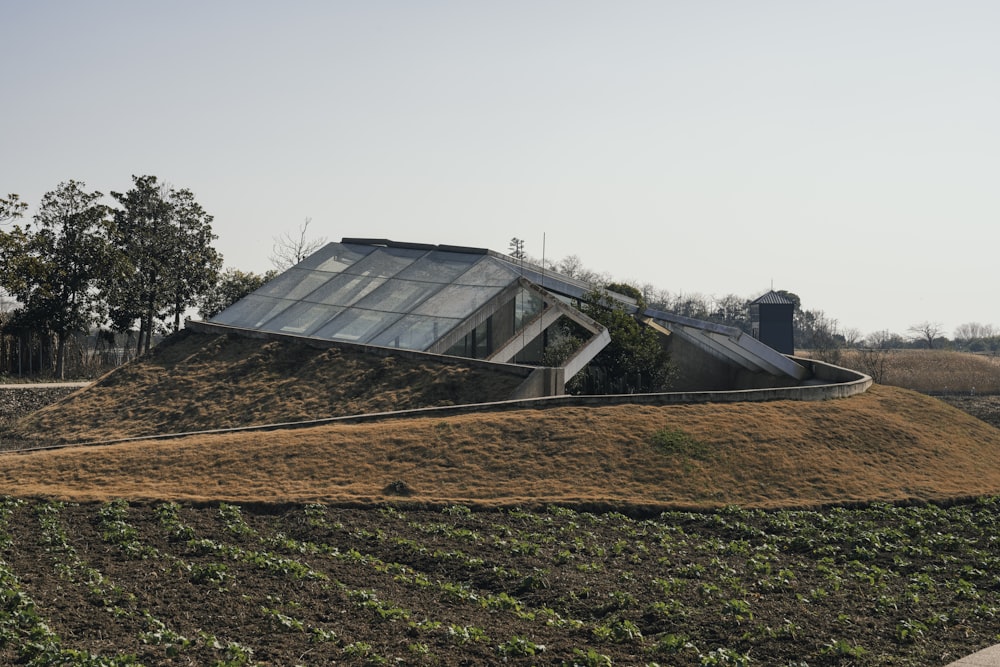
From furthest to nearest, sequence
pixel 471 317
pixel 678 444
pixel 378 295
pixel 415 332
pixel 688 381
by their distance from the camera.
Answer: pixel 378 295 → pixel 688 381 → pixel 471 317 → pixel 415 332 → pixel 678 444

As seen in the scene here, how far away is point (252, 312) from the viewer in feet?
134

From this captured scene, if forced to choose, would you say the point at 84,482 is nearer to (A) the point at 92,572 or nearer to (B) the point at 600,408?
(A) the point at 92,572

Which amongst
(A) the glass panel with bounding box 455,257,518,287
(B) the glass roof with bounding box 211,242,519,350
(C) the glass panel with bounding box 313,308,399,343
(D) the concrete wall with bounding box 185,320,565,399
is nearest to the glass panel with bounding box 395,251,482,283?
(B) the glass roof with bounding box 211,242,519,350

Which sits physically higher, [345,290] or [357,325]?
[345,290]

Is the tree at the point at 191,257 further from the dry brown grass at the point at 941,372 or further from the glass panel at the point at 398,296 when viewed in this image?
the dry brown grass at the point at 941,372

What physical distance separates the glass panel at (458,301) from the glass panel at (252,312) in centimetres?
705

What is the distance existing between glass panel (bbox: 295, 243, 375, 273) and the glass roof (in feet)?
0.15

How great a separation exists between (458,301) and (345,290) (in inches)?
255

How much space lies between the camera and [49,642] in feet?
39.0

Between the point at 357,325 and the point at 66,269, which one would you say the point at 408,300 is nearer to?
the point at 357,325

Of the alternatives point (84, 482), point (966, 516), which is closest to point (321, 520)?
point (84, 482)

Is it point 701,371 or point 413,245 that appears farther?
point 413,245

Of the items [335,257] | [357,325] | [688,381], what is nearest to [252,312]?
[335,257]

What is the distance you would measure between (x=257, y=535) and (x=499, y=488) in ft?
20.0
